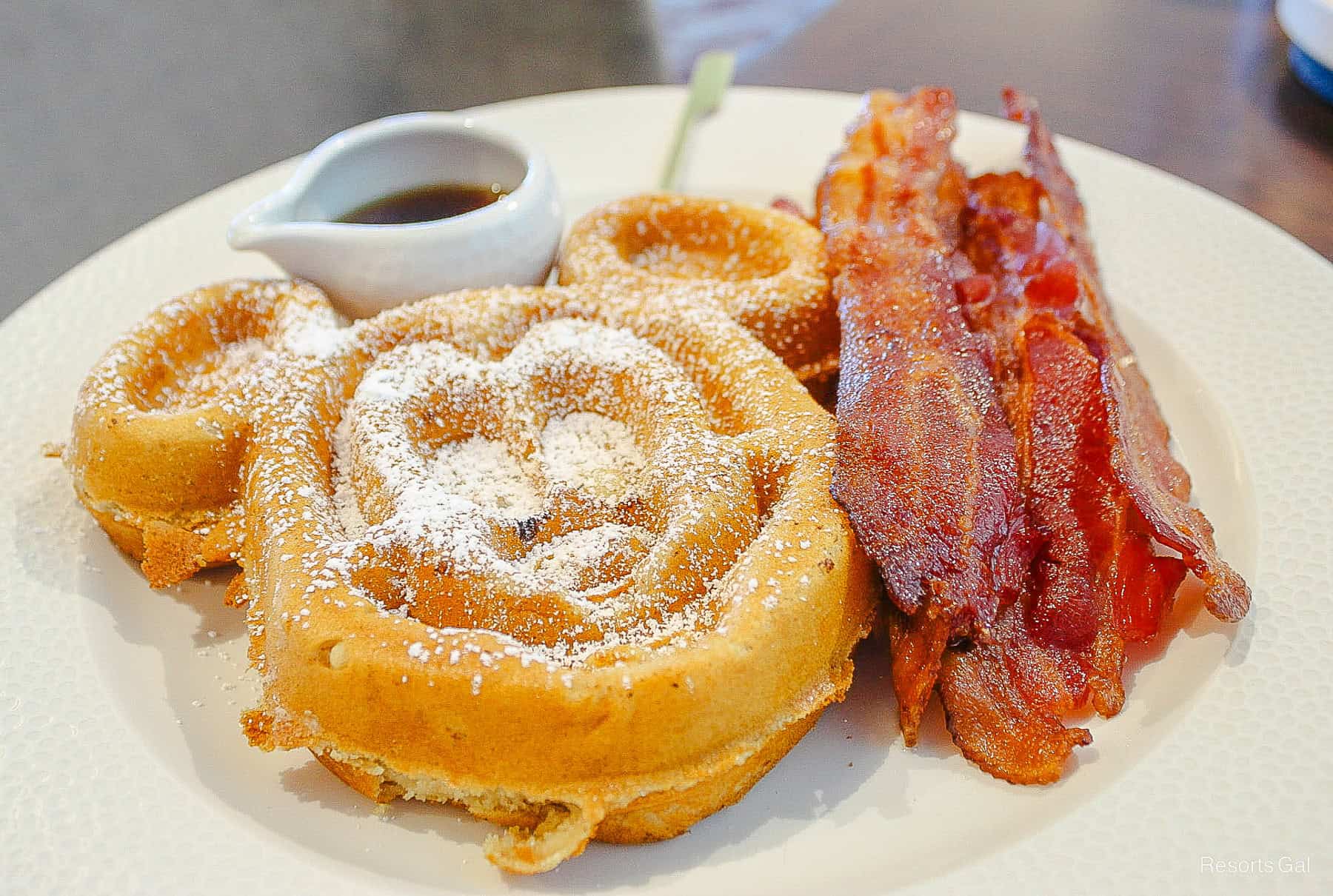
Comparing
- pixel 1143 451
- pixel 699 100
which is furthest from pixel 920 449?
pixel 699 100

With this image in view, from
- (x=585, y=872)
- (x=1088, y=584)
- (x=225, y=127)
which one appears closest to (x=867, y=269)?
(x=1088, y=584)

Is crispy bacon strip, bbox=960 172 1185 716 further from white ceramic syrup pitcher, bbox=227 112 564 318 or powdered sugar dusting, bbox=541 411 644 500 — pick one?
white ceramic syrup pitcher, bbox=227 112 564 318

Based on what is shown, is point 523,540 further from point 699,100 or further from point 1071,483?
point 699,100

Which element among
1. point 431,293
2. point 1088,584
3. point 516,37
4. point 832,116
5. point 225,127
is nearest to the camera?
point 1088,584

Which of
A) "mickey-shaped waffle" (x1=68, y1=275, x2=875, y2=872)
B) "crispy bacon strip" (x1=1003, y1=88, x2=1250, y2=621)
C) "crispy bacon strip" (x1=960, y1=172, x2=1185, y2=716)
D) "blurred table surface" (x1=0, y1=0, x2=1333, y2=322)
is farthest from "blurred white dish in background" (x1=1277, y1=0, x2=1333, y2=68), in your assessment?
"mickey-shaped waffle" (x1=68, y1=275, x2=875, y2=872)

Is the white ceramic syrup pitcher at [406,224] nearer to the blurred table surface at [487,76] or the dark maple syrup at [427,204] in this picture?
the dark maple syrup at [427,204]

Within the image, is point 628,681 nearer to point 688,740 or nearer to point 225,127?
point 688,740
